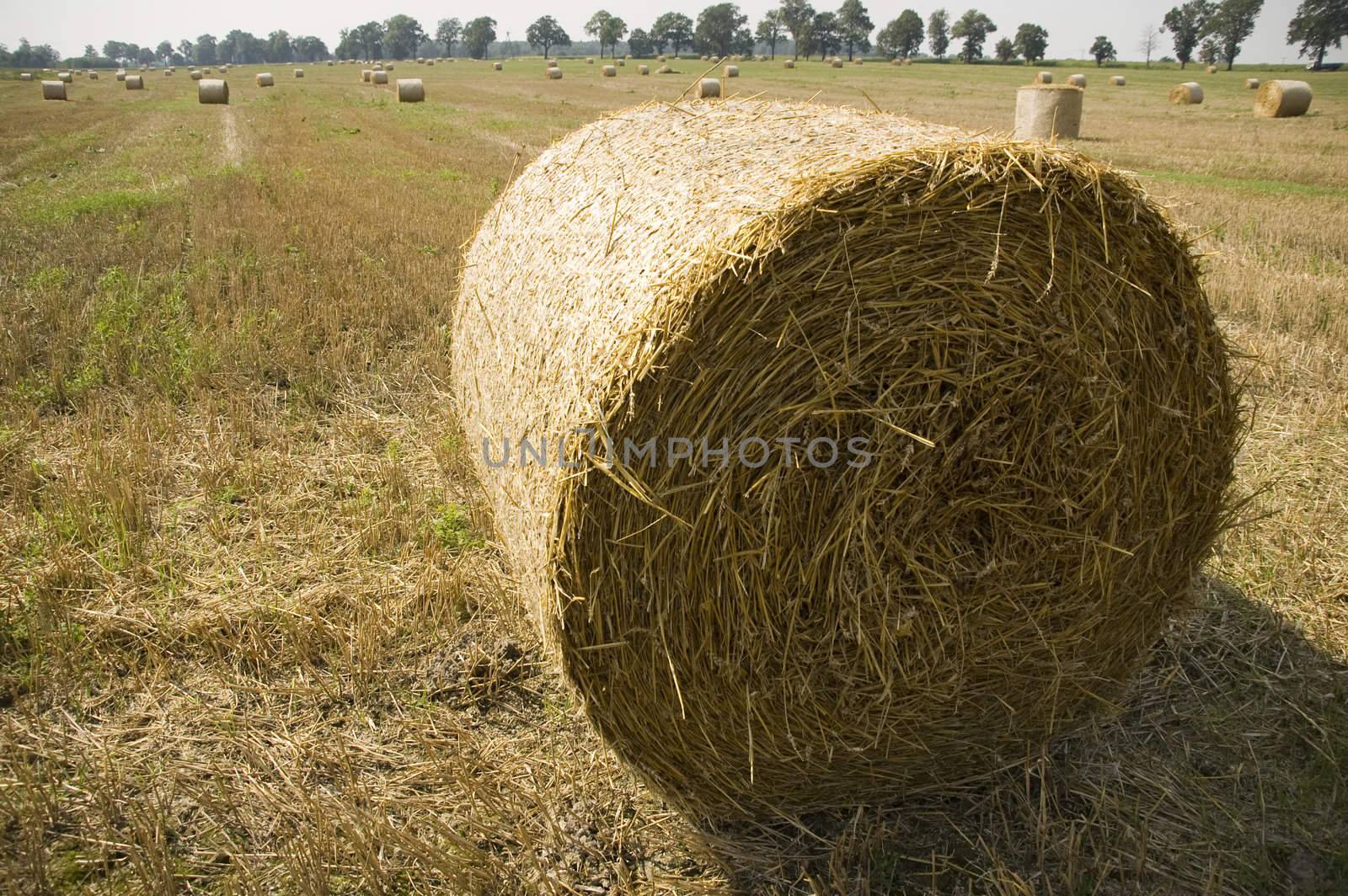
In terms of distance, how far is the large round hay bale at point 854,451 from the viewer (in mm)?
2406

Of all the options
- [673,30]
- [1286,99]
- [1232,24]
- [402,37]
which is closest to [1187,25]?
[1232,24]

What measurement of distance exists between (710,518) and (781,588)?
315mm

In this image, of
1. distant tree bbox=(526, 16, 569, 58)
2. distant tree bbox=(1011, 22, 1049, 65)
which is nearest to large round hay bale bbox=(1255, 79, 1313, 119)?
distant tree bbox=(1011, 22, 1049, 65)

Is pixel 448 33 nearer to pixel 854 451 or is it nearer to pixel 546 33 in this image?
pixel 546 33

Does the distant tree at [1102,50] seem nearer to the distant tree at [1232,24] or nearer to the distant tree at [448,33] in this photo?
the distant tree at [1232,24]

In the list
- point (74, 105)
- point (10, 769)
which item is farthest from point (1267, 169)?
point (74, 105)

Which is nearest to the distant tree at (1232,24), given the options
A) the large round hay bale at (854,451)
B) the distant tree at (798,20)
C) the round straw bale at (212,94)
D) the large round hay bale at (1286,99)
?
the distant tree at (798,20)

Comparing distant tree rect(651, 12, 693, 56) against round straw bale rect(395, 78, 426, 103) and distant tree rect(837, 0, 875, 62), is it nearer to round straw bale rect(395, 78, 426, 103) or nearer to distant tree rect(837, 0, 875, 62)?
distant tree rect(837, 0, 875, 62)

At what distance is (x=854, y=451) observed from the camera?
2564 millimetres

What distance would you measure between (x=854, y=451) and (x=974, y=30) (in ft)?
340

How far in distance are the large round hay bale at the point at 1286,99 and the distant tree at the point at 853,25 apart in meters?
80.3

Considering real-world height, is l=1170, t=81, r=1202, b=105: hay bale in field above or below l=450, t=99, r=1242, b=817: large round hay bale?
above

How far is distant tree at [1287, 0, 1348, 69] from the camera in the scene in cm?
6962

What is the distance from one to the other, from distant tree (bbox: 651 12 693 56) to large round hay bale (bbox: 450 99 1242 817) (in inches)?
4377
